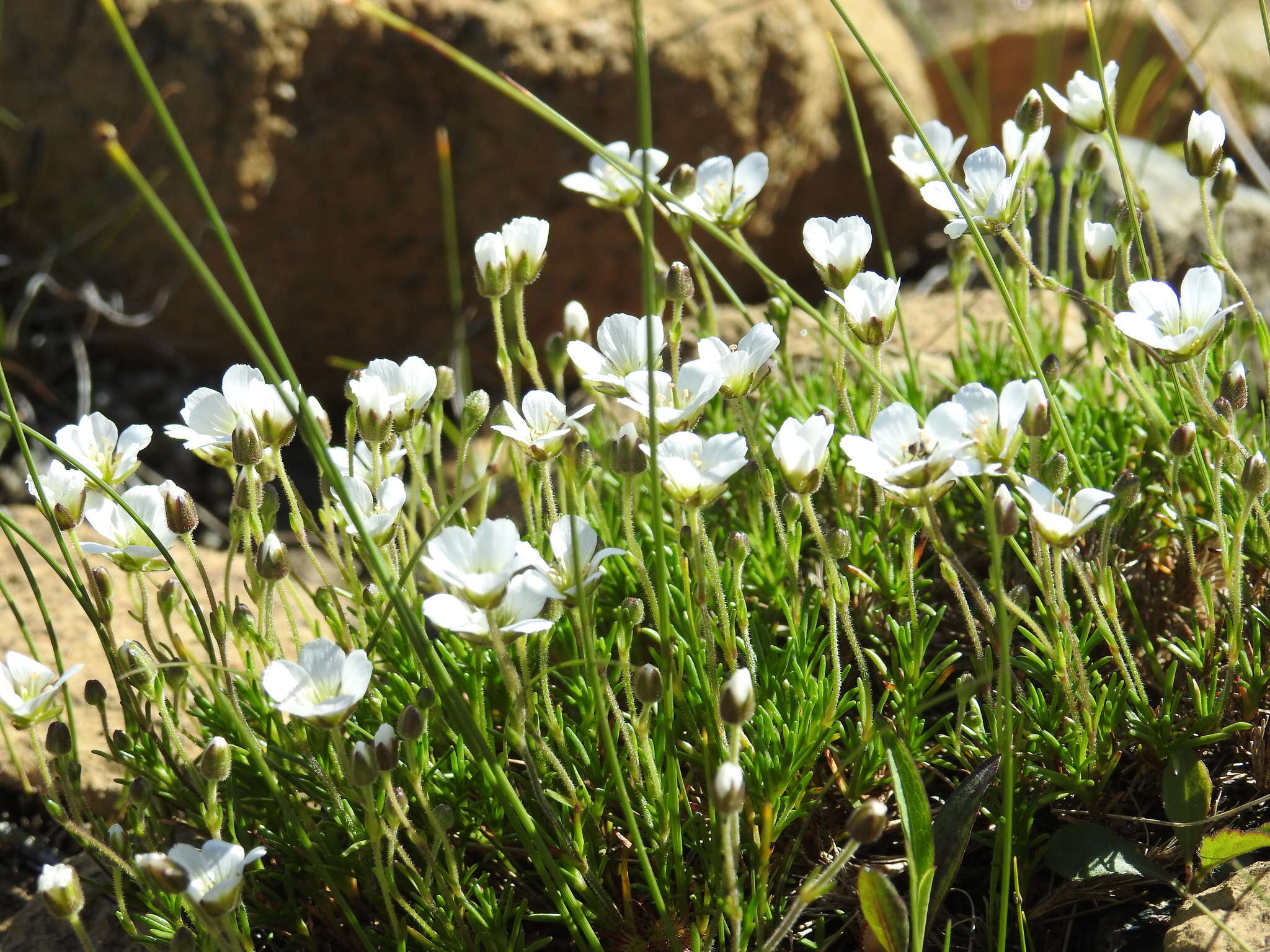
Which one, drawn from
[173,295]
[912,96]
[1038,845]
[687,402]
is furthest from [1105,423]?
[173,295]

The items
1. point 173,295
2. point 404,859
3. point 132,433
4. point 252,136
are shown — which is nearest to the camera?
point 404,859

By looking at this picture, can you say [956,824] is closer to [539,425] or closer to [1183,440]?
[1183,440]

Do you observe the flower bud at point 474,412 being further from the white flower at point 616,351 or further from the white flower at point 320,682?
the white flower at point 320,682

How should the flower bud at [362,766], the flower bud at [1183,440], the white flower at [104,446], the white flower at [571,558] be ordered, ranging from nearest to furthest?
1. the flower bud at [362,766]
2. the white flower at [571,558]
3. the flower bud at [1183,440]
4. the white flower at [104,446]

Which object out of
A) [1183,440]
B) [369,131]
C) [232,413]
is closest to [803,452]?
[1183,440]

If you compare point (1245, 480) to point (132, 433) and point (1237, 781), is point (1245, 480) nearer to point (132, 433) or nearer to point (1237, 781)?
point (1237, 781)

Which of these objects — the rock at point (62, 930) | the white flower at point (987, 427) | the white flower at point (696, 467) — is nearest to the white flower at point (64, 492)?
the rock at point (62, 930)
